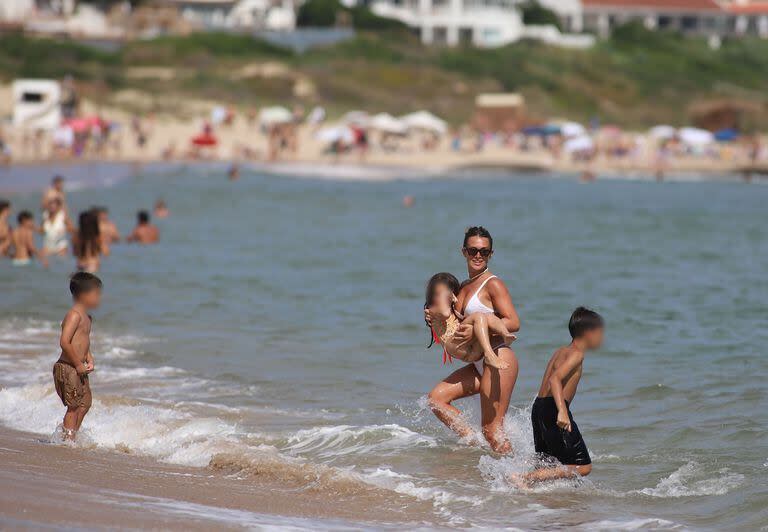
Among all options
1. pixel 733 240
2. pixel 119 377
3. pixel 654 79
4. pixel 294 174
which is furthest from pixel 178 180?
pixel 654 79

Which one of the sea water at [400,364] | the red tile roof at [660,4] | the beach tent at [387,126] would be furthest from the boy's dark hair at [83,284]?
the red tile roof at [660,4]

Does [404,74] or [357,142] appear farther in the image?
[404,74]

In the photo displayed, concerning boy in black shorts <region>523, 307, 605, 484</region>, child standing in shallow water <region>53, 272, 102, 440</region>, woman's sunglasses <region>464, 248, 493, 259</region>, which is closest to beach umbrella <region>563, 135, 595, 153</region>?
woman's sunglasses <region>464, 248, 493, 259</region>

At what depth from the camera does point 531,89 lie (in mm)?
67625

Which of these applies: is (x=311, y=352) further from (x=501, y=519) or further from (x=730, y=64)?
(x=730, y=64)

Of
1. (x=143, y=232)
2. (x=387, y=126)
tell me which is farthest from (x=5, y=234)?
(x=387, y=126)

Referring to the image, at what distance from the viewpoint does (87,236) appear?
15594 mm

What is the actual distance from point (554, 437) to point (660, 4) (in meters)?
96.4

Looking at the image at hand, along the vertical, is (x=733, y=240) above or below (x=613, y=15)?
below

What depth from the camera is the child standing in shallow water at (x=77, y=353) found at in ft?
23.7

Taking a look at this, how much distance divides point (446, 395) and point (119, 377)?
12.3 ft

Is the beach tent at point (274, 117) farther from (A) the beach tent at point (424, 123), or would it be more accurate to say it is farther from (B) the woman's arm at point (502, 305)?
(B) the woman's arm at point (502, 305)

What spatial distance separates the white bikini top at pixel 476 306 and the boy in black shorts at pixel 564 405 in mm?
497

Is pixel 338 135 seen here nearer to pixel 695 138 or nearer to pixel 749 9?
pixel 695 138
